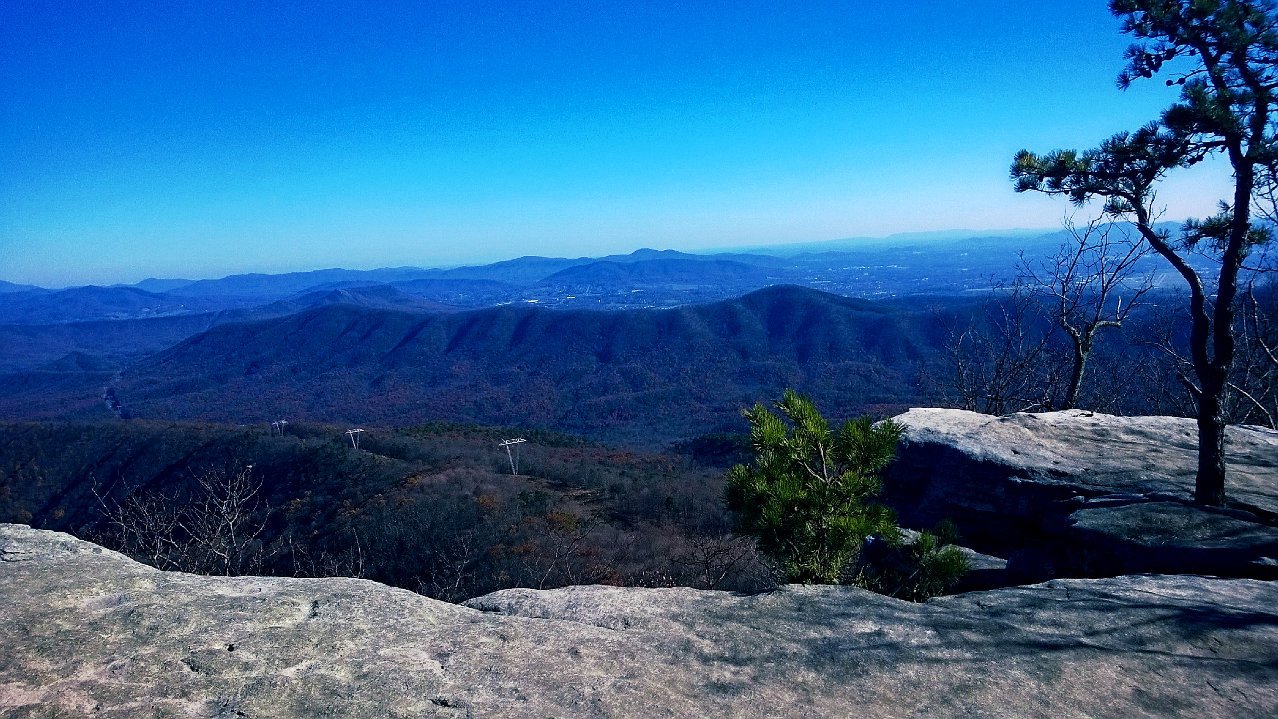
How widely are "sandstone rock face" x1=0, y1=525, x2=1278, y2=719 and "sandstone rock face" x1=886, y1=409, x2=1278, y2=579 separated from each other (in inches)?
42.3

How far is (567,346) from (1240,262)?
138170mm

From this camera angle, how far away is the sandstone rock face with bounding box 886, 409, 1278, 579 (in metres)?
6.24

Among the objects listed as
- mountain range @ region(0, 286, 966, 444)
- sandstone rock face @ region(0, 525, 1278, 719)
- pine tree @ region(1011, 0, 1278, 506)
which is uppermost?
pine tree @ region(1011, 0, 1278, 506)

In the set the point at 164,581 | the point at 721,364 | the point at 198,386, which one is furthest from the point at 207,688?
the point at 198,386

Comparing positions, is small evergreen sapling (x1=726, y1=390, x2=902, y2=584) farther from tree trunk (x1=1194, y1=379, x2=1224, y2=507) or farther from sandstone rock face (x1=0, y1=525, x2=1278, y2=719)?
tree trunk (x1=1194, y1=379, x2=1224, y2=507)

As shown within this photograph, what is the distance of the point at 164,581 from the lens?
4.74 metres

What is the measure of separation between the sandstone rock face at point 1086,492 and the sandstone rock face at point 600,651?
42.3 inches

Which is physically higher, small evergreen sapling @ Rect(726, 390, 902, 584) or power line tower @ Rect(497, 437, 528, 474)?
small evergreen sapling @ Rect(726, 390, 902, 584)

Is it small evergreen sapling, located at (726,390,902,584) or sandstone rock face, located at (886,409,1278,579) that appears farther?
sandstone rock face, located at (886,409,1278,579)

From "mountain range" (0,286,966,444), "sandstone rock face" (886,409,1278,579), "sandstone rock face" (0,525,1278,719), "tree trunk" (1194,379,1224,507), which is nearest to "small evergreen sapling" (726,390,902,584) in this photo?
"sandstone rock face" (0,525,1278,719)

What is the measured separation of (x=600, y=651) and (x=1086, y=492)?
684cm

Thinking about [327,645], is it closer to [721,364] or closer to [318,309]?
[721,364]

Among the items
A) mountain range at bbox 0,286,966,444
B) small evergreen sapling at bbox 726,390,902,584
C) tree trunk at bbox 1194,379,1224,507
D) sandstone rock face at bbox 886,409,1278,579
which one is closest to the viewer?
small evergreen sapling at bbox 726,390,902,584

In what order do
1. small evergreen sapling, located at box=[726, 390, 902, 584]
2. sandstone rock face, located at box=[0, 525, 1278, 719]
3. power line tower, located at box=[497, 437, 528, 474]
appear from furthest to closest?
power line tower, located at box=[497, 437, 528, 474] → small evergreen sapling, located at box=[726, 390, 902, 584] → sandstone rock face, located at box=[0, 525, 1278, 719]
